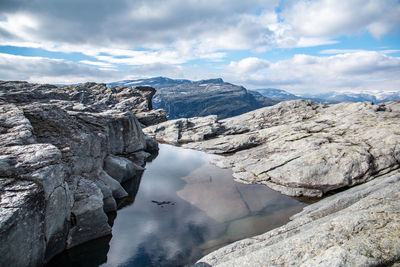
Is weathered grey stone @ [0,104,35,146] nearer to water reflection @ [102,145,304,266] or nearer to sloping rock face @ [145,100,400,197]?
water reflection @ [102,145,304,266]

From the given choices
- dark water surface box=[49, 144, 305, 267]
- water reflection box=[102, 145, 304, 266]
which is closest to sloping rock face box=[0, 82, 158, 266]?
dark water surface box=[49, 144, 305, 267]

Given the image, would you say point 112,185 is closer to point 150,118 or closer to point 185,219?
point 185,219

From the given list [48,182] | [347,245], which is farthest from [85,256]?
[347,245]

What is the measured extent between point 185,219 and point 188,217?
0.51 metres

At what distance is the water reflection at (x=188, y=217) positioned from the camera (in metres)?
21.1

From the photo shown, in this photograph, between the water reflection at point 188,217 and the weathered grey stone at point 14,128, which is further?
the water reflection at point 188,217

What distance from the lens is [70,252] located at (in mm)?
19797

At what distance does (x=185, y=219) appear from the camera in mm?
26656

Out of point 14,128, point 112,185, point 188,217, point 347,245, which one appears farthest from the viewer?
point 112,185

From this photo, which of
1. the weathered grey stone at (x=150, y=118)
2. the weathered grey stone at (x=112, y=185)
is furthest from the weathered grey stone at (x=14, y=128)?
→ the weathered grey stone at (x=150, y=118)

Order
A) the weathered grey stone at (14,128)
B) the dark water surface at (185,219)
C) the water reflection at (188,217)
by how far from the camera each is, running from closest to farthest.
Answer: the weathered grey stone at (14,128) < the dark water surface at (185,219) < the water reflection at (188,217)

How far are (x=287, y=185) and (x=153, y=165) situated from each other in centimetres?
2758

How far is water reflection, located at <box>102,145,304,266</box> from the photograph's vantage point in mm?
21125

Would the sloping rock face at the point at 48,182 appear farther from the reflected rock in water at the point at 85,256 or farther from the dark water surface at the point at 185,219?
the dark water surface at the point at 185,219
